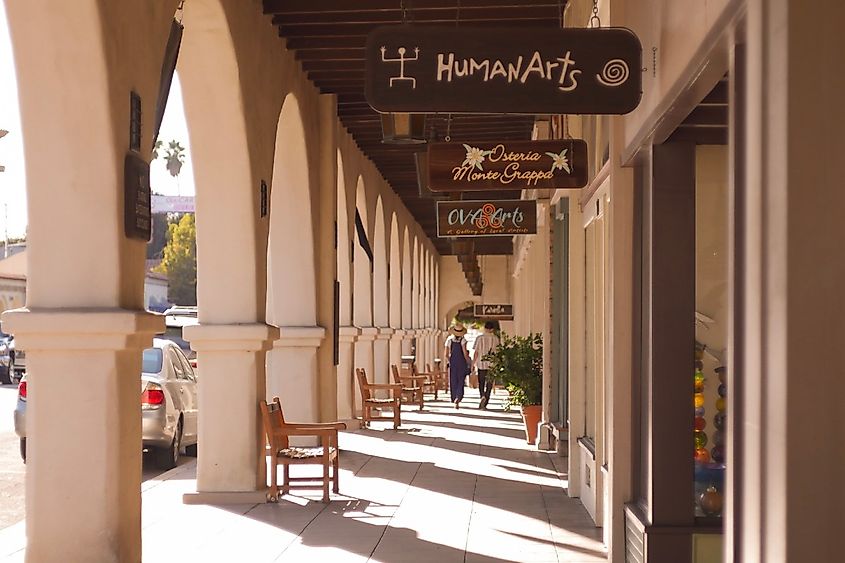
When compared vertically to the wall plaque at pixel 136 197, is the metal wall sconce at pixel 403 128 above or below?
above

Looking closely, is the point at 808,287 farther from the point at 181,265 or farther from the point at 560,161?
the point at 181,265

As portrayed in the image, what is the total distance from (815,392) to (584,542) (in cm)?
481

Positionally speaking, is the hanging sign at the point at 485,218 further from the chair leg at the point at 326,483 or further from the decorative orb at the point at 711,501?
the decorative orb at the point at 711,501

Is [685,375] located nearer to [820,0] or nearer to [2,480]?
[820,0]

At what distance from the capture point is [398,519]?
8.74m

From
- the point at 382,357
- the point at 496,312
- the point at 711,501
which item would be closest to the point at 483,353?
the point at 382,357

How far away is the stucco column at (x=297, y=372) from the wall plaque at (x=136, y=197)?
21.1 ft

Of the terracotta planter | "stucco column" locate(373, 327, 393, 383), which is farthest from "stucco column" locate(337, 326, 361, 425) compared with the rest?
"stucco column" locate(373, 327, 393, 383)

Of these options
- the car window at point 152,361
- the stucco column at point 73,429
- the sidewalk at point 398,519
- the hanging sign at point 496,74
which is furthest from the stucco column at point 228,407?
the hanging sign at point 496,74

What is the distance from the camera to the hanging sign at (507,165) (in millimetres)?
7914

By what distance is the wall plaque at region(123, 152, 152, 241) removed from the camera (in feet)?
21.0

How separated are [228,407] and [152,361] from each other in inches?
113

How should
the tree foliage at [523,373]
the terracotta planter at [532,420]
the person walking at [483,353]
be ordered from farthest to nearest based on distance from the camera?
1. the person walking at [483,353]
2. the tree foliage at [523,373]
3. the terracotta planter at [532,420]

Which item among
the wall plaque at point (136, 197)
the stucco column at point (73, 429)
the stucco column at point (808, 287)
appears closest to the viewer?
the stucco column at point (808, 287)
